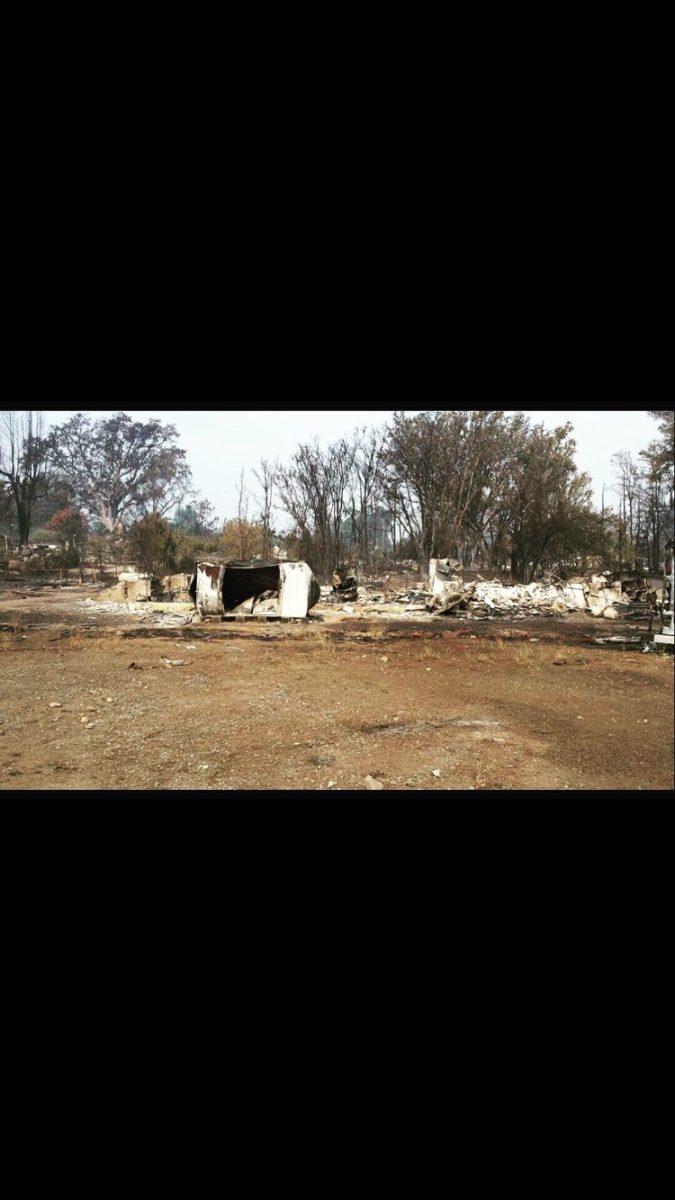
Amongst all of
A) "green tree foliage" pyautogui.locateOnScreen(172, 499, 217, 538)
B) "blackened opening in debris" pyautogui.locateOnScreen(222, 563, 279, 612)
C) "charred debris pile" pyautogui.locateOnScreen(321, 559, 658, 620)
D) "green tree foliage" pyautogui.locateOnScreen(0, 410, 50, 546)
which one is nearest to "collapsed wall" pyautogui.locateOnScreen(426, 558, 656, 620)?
"charred debris pile" pyautogui.locateOnScreen(321, 559, 658, 620)

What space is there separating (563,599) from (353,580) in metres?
0.94

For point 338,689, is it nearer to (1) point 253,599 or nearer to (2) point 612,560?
(1) point 253,599

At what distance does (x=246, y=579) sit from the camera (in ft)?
6.84

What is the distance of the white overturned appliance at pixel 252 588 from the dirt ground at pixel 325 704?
2.9 inches

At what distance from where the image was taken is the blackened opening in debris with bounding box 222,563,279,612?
2.08 meters

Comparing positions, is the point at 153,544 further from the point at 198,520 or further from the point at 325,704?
the point at 325,704

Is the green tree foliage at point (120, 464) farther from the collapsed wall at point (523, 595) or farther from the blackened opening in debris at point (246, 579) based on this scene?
the collapsed wall at point (523, 595)

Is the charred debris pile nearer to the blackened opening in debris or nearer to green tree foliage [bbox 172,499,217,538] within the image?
the blackened opening in debris

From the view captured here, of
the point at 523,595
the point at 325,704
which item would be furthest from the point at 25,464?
the point at 523,595

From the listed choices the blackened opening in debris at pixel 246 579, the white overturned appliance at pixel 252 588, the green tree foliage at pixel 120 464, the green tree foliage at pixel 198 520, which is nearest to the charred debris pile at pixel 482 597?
the white overturned appliance at pixel 252 588

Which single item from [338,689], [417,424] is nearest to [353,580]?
[338,689]

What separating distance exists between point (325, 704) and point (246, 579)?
0.67 meters
